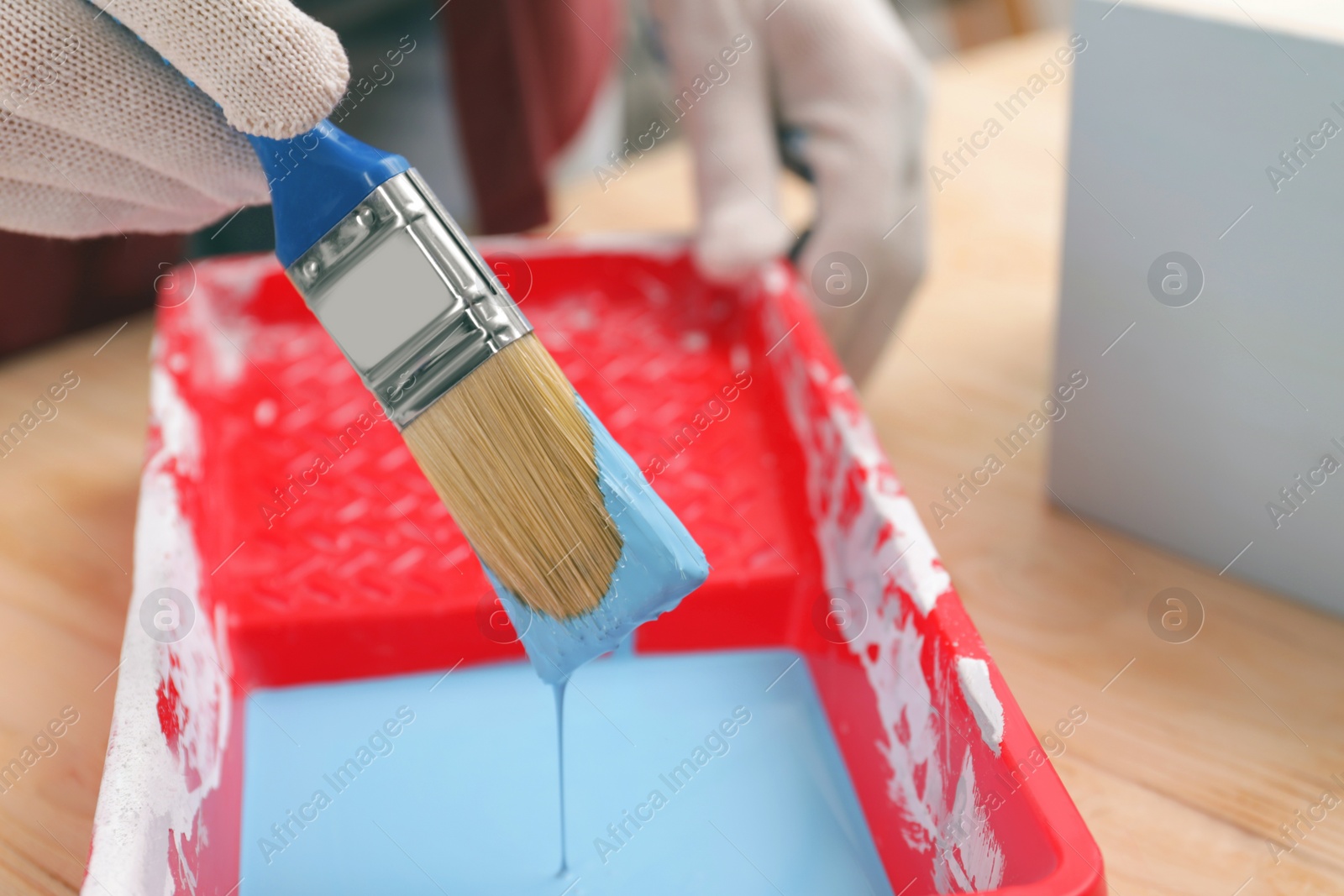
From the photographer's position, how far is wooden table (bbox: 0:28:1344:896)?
512 millimetres

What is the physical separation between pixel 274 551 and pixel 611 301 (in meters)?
0.30

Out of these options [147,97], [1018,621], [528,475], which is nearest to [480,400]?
[528,475]

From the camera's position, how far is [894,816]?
508 mm

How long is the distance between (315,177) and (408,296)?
7 centimetres

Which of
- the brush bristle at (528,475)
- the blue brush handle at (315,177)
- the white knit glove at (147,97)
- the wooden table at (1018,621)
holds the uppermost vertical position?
the white knit glove at (147,97)

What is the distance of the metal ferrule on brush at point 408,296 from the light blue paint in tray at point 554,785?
19 centimetres

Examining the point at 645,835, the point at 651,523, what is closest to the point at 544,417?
the point at 651,523

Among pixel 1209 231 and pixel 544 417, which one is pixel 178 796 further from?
pixel 1209 231

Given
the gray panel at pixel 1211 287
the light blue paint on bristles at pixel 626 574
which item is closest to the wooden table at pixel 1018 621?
the gray panel at pixel 1211 287

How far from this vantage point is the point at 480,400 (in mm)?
456

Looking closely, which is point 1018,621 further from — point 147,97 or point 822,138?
point 147,97

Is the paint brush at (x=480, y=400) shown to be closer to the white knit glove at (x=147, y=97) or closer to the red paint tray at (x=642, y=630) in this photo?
the white knit glove at (x=147, y=97)

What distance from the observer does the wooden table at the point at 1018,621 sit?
0.51 metres

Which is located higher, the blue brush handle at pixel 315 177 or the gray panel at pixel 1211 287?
the blue brush handle at pixel 315 177
